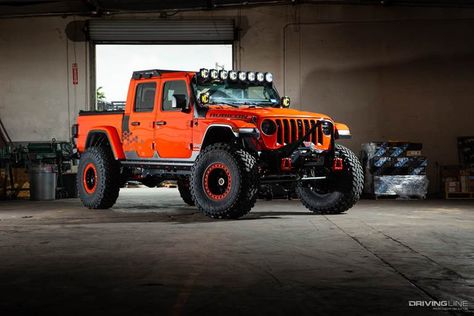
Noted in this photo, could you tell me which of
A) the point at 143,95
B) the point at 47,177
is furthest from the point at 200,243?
the point at 47,177

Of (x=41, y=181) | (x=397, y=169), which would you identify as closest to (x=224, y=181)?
(x=41, y=181)

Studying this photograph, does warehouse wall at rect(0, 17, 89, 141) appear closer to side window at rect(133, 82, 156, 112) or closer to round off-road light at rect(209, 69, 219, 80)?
side window at rect(133, 82, 156, 112)

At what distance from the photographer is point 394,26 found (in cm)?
1806

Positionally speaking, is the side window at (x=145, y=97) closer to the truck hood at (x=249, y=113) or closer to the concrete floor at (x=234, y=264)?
the truck hood at (x=249, y=113)

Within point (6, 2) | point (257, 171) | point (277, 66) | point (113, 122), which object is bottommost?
point (257, 171)

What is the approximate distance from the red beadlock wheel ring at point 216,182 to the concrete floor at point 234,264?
44 cm

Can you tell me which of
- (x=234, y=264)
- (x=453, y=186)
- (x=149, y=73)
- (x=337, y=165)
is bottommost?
(x=234, y=264)

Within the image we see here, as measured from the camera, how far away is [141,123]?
11.9 meters

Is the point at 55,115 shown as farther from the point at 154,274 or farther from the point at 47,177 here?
the point at 154,274

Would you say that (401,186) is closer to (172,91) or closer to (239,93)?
(239,93)

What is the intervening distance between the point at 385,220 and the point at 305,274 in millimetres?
4969

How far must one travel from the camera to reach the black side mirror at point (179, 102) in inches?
428

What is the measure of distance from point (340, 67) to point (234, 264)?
1261 cm

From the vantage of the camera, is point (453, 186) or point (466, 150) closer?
point (453, 186)
